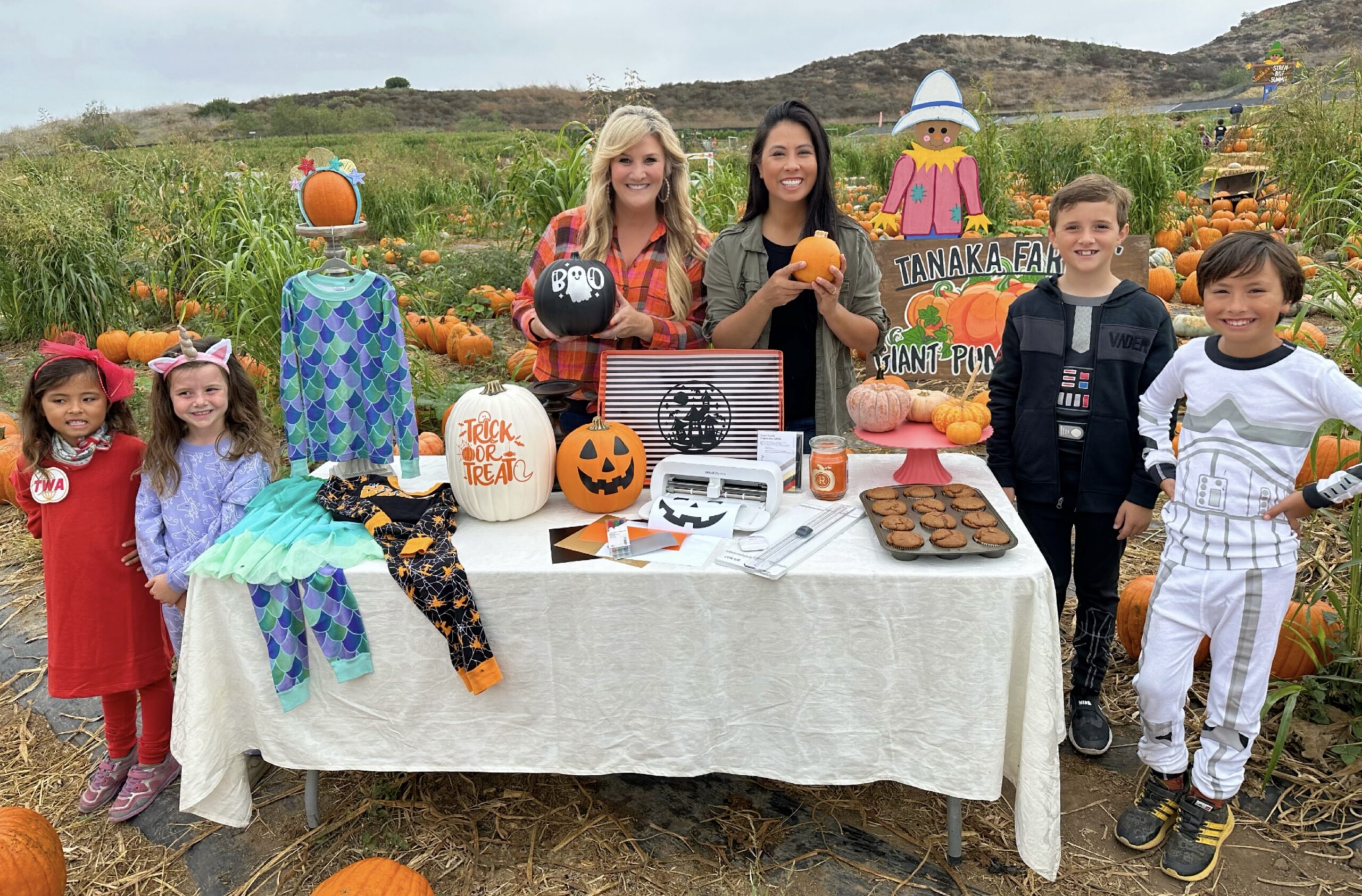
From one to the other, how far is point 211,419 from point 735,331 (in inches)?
61.0

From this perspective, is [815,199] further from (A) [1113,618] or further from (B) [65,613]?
(B) [65,613]

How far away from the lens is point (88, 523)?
2488mm

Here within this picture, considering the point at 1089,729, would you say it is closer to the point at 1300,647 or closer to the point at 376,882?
the point at 1300,647

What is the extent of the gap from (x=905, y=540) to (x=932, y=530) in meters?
0.11

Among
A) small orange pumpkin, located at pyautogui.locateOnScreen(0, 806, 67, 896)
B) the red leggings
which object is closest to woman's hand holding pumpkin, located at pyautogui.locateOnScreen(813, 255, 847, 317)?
the red leggings

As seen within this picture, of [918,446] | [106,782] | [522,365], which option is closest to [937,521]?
[918,446]

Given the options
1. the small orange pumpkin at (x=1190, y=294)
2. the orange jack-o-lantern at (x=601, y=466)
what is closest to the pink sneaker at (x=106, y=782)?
the orange jack-o-lantern at (x=601, y=466)

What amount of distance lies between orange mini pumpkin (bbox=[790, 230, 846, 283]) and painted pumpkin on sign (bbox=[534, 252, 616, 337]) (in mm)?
551

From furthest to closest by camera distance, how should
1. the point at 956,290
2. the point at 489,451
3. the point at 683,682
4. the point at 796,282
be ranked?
the point at 956,290
the point at 796,282
the point at 489,451
the point at 683,682

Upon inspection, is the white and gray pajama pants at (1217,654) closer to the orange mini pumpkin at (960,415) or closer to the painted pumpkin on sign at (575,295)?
the orange mini pumpkin at (960,415)

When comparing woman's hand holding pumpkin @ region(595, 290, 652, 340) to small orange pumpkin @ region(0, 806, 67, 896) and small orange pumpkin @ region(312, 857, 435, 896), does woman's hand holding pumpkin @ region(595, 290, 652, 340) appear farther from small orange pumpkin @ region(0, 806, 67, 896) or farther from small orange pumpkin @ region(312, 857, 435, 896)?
small orange pumpkin @ region(0, 806, 67, 896)

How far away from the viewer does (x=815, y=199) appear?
2.73 m

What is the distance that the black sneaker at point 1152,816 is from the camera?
2354 millimetres

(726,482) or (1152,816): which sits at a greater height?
(726,482)
